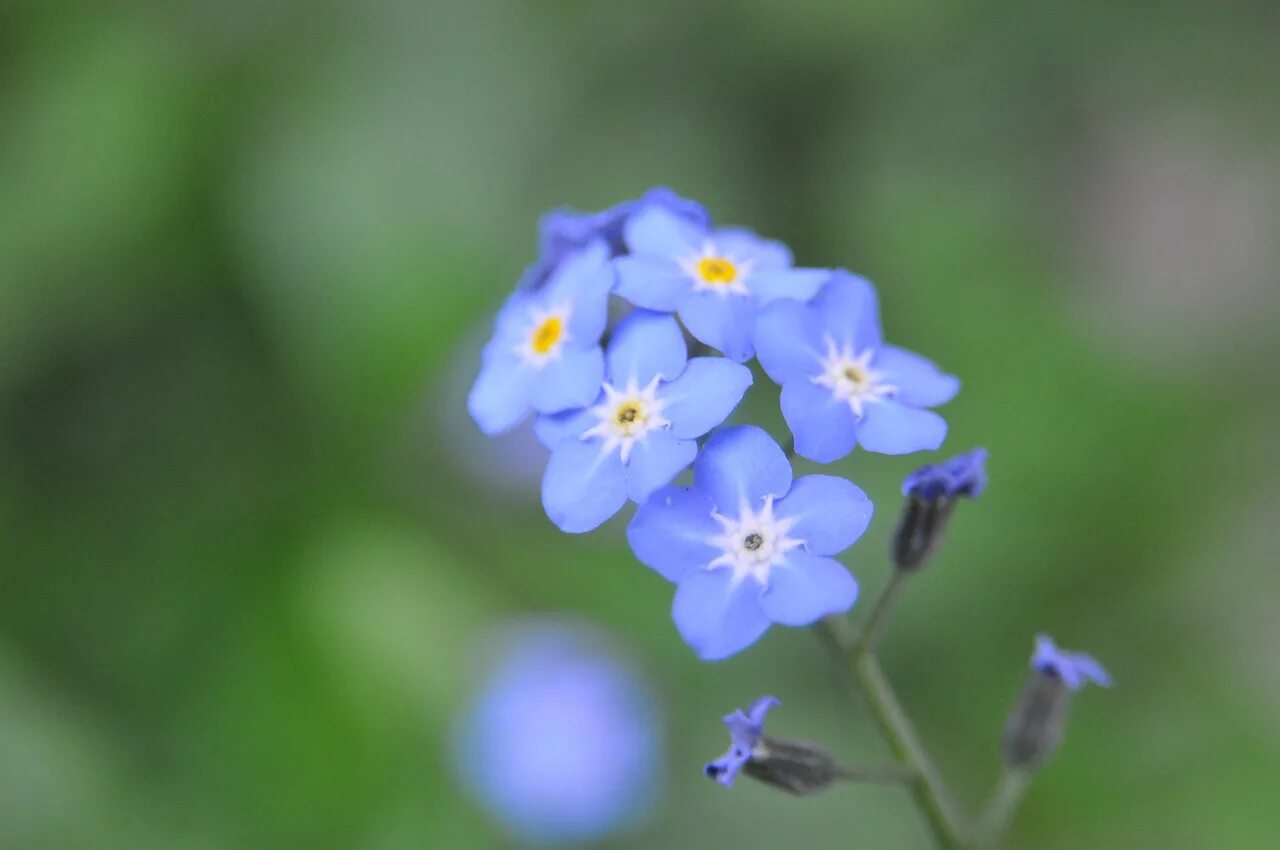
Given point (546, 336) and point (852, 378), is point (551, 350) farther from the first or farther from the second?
point (852, 378)

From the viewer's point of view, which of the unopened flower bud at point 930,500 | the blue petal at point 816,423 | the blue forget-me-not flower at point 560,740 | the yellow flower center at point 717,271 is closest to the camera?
the blue petal at point 816,423

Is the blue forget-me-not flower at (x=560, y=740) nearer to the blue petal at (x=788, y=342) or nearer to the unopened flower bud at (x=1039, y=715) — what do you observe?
the unopened flower bud at (x=1039, y=715)

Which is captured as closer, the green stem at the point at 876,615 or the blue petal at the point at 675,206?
the green stem at the point at 876,615

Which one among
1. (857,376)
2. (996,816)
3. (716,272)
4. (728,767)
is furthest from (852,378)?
(996,816)

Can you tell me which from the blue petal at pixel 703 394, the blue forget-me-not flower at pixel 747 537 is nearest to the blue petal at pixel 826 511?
the blue forget-me-not flower at pixel 747 537

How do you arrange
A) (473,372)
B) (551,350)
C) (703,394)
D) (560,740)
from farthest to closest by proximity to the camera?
1. (473,372)
2. (560,740)
3. (551,350)
4. (703,394)

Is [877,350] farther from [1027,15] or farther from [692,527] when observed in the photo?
[1027,15]

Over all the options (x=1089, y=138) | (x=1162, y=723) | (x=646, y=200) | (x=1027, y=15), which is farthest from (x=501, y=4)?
(x=1162, y=723)
